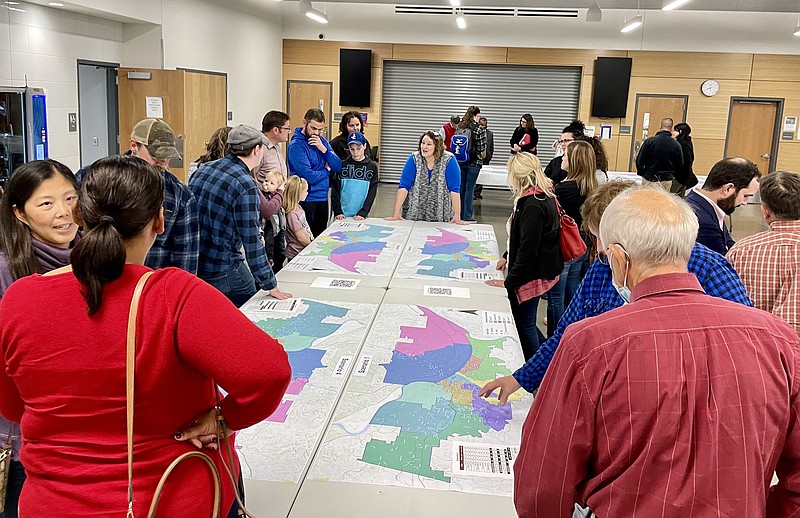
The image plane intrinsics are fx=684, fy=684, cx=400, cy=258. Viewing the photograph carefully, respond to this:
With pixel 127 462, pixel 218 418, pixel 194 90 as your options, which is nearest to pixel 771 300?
pixel 218 418

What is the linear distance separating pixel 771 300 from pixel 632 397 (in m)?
1.89

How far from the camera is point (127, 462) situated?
1269 millimetres

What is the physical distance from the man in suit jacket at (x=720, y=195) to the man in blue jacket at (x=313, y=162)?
3598 millimetres

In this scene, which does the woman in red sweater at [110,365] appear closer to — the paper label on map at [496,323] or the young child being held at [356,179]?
the paper label on map at [496,323]

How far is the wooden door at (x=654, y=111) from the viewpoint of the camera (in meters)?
A: 13.3

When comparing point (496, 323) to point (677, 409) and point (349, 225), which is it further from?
point (349, 225)

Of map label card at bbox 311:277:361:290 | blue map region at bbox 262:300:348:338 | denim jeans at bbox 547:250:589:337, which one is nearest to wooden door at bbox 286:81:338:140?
denim jeans at bbox 547:250:589:337

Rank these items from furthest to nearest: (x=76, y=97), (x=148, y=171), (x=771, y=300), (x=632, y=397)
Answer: (x=76, y=97), (x=771, y=300), (x=148, y=171), (x=632, y=397)

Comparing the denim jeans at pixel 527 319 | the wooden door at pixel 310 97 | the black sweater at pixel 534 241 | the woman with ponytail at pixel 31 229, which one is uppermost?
the wooden door at pixel 310 97

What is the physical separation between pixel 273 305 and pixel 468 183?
606 centimetres

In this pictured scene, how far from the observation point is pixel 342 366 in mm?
2754

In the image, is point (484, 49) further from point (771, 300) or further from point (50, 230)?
point (50, 230)

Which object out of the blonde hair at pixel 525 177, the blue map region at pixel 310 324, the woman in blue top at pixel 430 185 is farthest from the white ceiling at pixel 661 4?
the blue map region at pixel 310 324

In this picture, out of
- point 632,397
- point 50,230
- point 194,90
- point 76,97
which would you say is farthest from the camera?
point 194,90
